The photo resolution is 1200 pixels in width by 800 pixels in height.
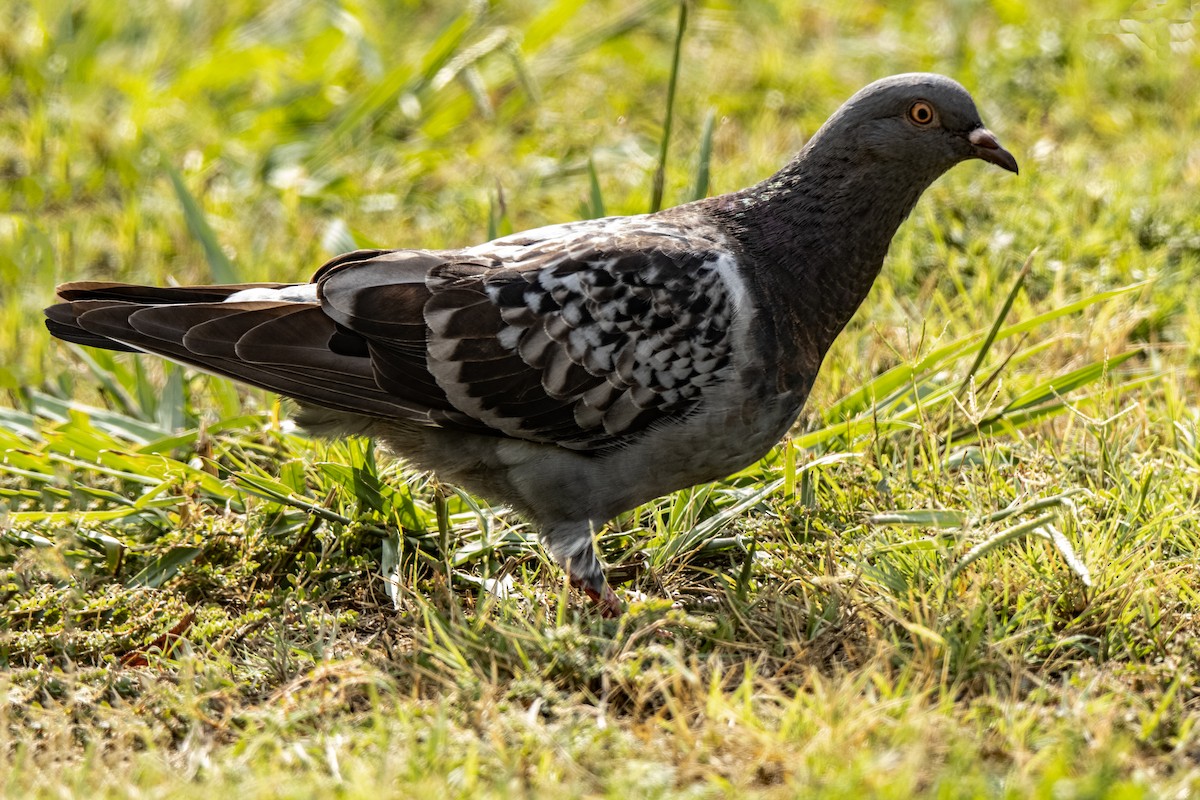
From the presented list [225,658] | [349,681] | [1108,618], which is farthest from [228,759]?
[1108,618]

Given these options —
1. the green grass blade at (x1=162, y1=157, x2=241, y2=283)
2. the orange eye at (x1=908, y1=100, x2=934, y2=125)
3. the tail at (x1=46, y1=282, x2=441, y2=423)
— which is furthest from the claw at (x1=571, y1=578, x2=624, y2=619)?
the green grass blade at (x1=162, y1=157, x2=241, y2=283)

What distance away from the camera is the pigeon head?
3.94 metres

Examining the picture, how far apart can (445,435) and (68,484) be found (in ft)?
4.19

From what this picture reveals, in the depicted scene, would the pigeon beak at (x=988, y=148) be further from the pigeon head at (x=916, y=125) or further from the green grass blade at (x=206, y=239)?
the green grass blade at (x=206, y=239)

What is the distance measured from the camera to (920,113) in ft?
13.0

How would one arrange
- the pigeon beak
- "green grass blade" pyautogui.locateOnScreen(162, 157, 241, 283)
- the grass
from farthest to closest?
"green grass blade" pyautogui.locateOnScreen(162, 157, 241, 283) < the pigeon beak < the grass

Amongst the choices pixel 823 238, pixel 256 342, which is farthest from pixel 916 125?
pixel 256 342

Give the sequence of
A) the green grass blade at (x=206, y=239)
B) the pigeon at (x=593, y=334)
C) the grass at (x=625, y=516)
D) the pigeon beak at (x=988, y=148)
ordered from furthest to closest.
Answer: the green grass blade at (x=206, y=239) < the pigeon beak at (x=988, y=148) < the pigeon at (x=593, y=334) < the grass at (x=625, y=516)

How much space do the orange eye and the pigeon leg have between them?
1529 millimetres

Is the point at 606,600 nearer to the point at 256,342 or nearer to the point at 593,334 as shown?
the point at 593,334

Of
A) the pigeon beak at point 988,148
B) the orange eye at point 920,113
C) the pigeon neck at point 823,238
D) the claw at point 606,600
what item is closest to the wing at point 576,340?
the pigeon neck at point 823,238

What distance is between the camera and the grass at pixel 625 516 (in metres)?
3.13

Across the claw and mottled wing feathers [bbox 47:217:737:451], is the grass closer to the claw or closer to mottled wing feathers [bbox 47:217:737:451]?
the claw

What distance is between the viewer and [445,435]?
3961mm
